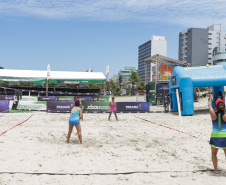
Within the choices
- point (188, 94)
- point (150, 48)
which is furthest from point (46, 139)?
point (150, 48)

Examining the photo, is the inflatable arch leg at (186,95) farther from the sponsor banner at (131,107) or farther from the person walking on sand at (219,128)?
the person walking on sand at (219,128)

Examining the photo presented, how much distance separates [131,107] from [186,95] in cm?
467

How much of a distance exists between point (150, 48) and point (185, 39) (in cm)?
4551

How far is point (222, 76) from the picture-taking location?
14727mm

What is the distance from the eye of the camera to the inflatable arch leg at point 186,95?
48.2 ft

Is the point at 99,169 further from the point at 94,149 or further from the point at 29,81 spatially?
the point at 29,81

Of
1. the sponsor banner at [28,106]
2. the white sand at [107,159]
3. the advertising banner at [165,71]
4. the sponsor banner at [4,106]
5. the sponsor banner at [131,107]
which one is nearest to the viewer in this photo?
the white sand at [107,159]

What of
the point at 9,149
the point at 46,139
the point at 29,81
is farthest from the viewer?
the point at 29,81

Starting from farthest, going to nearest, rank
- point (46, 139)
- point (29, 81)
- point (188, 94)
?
1. point (29, 81)
2. point (188, 94)
3. point (46, 139)

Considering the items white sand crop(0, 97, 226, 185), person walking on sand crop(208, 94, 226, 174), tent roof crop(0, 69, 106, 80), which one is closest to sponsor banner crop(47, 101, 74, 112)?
white sand crop(0, 97, 226, 185)

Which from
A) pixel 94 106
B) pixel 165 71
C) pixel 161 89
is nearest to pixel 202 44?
pixel 165 71

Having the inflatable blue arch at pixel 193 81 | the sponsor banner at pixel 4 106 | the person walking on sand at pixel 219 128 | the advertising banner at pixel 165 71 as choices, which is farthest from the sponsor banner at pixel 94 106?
the person walking on sand at pixel 219 128

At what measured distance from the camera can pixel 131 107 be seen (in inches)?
694

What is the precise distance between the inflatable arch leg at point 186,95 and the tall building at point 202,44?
255 ft
